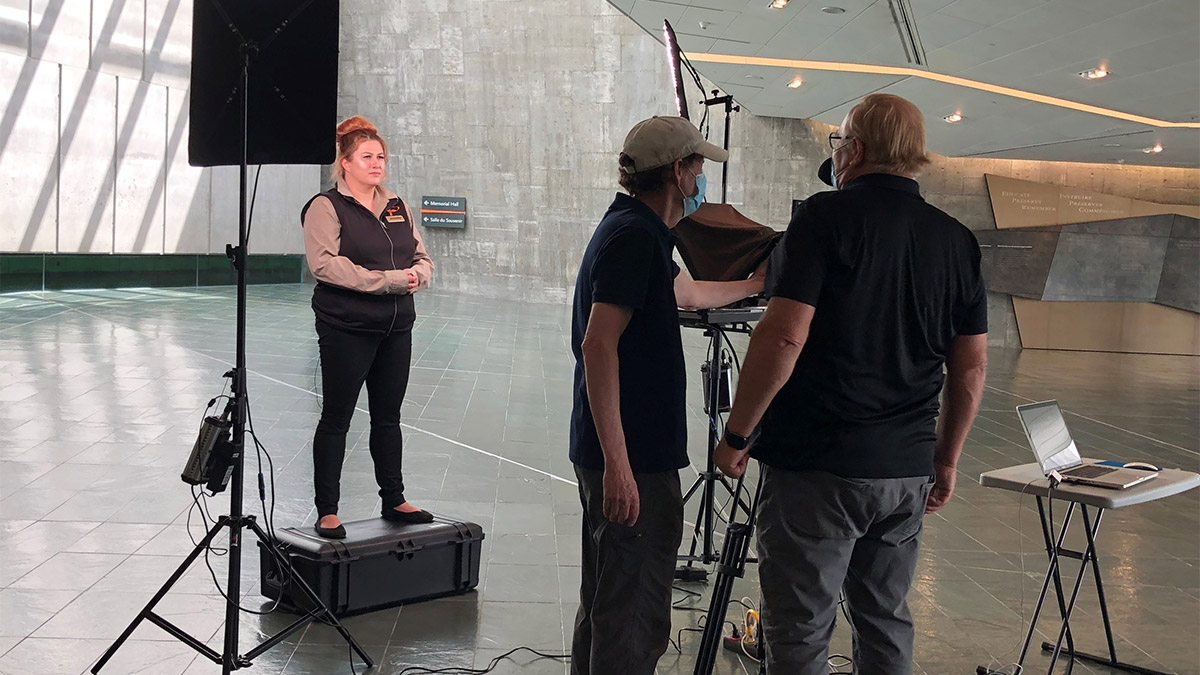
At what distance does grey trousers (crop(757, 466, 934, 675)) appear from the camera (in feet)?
7.29

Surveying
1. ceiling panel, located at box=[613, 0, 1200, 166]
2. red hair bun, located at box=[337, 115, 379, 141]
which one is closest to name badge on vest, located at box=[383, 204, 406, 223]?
red hair bun, located at box=[337, 115, 379, 141]

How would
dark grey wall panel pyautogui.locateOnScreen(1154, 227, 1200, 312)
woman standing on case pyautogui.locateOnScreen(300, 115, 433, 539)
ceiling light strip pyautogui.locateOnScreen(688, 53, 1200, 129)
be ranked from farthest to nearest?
1. dark grey wall panel pyautogui.locateOnScreen(1154, 227, 1200, 312)
2. ceiling light strip pyautogui.locateOnScreen(688, 53, 1200, 129)
3. woman standing on case pyautogui.locateOnScreen(300, 115, 433, 539)

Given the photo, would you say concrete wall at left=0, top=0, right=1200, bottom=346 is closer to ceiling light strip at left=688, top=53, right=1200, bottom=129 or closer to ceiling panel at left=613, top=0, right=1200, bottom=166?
ceiling panel at left=613, top=0, right=1200, bottom=166

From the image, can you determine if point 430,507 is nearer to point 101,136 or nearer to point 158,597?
point 158,597

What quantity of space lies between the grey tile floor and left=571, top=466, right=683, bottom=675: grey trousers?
0.99 m

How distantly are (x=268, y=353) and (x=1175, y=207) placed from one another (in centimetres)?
1491

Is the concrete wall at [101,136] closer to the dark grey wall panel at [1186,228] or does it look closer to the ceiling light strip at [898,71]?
the ceiling light strip at [898,71]

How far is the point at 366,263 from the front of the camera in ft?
12.0

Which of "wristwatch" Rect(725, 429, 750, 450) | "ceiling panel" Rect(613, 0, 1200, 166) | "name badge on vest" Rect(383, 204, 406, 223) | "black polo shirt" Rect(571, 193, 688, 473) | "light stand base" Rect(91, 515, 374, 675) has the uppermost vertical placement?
"ceiling panel" Rect(613, 0, 1200, 166)

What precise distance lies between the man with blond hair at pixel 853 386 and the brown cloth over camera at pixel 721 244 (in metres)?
0.65

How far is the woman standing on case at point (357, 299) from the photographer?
3584 millimetres

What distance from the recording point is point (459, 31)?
63.7ft

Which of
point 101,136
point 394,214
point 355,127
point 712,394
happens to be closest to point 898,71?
point 712,394

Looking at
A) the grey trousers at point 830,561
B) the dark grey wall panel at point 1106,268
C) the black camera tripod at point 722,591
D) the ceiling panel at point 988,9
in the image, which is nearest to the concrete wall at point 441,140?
the dark grey wall panel at point 1106,268
